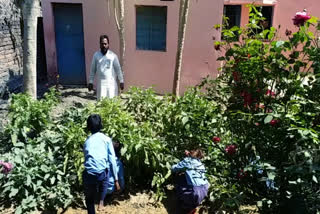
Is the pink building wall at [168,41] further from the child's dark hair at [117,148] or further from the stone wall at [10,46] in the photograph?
the child's dark hair at [117,148]

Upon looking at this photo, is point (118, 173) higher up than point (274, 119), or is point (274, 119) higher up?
point (274, 119)

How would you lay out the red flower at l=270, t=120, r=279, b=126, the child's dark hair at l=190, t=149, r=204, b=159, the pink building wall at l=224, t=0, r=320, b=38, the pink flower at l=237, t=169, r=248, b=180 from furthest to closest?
1. the pink building wall at l=224, t=0, r=320, b=38
2. the child's dark hair at l=190, t=149, r=204, b=159
3. the pink flower at l=237, t=169, r=248, b=180
4. the red flower at l=270, t=120, r=279, b=126

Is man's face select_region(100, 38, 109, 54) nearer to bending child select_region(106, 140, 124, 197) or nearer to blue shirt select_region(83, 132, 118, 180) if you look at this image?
bending child select_region(106, 140, 124, 197)

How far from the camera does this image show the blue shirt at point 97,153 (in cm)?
332

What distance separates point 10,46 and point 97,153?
5.45m

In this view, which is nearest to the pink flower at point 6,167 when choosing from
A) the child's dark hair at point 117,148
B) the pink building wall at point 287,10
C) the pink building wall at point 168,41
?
the child's dark hair at point 117,148

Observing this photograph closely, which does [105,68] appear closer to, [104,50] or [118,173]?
[104,50]

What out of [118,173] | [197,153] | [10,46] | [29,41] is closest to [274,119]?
[197,153]

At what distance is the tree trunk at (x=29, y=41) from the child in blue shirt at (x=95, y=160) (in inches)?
70.3

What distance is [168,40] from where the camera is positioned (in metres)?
7.74

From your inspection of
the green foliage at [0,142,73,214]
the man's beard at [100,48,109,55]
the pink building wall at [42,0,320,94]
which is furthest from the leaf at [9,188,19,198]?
the pink building wall at [42,0,320,94]

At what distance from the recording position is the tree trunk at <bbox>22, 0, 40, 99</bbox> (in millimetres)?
4504

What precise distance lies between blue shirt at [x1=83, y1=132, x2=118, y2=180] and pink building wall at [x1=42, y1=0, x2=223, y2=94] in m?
4.56

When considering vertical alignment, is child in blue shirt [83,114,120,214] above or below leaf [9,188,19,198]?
above
